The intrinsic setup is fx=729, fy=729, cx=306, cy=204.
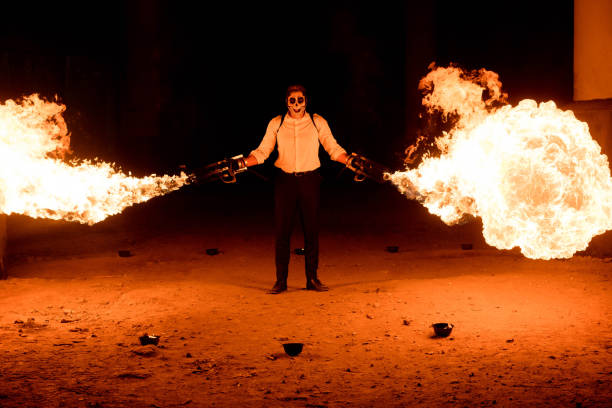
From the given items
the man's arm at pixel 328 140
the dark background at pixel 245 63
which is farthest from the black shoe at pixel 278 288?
the dark background at pixel 245 63

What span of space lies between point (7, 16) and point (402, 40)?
11766mm

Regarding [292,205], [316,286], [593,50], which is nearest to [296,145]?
[292,205]

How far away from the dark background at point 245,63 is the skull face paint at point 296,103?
10.2 metres

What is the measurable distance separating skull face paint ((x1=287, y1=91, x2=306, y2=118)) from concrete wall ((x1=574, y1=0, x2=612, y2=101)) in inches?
203

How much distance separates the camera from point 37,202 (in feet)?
29.7

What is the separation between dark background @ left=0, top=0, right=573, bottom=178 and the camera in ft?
60.3

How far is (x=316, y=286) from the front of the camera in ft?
29.1

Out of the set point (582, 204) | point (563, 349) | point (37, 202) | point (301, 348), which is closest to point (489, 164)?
point (582, 204)

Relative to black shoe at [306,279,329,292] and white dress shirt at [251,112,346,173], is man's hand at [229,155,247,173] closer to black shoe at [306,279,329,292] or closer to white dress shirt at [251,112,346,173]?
white dress shirt at [251,112,346,173]

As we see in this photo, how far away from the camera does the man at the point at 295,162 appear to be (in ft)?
28.5

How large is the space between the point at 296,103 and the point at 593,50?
214 inches

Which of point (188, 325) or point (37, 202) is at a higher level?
point (37, 202)

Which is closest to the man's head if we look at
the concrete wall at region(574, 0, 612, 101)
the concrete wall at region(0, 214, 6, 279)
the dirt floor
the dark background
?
the dirt floor

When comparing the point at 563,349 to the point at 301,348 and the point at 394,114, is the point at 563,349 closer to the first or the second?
the point at 301,348
